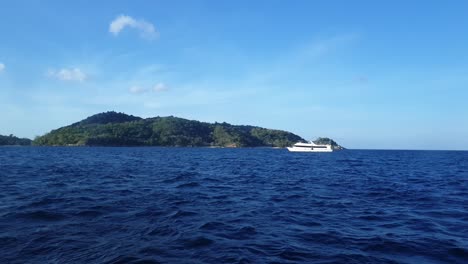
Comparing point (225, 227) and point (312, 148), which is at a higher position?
point (312, 148)

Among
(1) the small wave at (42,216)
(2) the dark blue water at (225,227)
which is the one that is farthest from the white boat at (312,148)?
(1) the small wave at (42,216)

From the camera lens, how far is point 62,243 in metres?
11.5

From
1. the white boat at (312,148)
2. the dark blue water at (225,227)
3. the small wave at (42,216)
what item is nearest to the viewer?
the dark blue water at (225,227)

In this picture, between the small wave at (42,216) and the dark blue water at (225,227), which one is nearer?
the dark blue water at (225,227)

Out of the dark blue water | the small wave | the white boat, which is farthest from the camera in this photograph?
the white boat

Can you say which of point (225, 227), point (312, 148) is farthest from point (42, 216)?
point (312, 148)

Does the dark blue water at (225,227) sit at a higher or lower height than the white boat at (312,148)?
lower

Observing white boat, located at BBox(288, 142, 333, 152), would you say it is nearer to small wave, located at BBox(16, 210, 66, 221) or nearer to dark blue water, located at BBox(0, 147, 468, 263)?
dark blue water, located at BBox(0, 147, 468, 263)

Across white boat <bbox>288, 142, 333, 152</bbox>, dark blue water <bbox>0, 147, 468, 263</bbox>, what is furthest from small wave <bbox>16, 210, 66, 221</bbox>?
white boat <bbox>288, 142, 333, 152</bbox>

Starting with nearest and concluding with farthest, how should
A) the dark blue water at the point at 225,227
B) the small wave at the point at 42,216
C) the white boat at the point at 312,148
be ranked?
the dark blue water at the point at 225,227
the small wave at the point at 42,216
the white boat at the point at 312,148

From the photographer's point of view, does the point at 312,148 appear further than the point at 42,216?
Yes

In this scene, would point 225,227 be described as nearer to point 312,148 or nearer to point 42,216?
point 42,216

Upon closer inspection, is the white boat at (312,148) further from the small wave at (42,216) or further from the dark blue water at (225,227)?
the small wave at (42,216)

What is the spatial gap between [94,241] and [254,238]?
5576 mm
